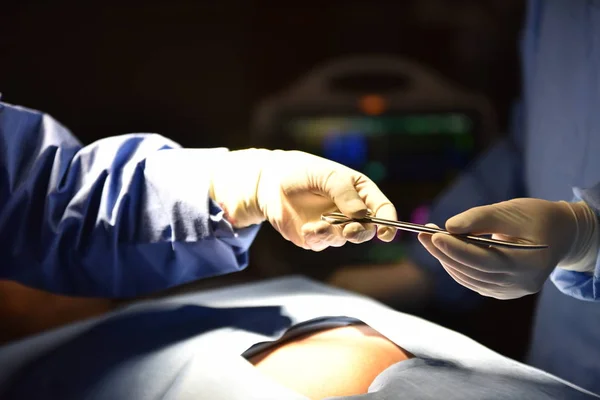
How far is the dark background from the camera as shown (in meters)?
1.34

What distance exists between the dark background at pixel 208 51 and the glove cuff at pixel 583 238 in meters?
0.49

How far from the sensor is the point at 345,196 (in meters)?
0.80

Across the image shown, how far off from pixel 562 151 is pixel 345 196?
42 centimetres

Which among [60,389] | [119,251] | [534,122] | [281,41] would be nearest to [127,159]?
[119,251]

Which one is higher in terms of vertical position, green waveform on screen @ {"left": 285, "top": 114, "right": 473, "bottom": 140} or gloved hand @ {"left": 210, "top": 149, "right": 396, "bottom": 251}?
green waveform on screen @ {"left": 285, "top": 114, "right": 473, "bottom": 140}

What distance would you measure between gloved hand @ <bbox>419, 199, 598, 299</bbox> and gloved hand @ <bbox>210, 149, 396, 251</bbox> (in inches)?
3.7

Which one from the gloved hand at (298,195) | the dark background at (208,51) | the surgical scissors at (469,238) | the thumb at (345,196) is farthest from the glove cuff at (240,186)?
the dark background at (208,51)

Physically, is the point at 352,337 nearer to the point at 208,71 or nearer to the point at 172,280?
the point at 172,280

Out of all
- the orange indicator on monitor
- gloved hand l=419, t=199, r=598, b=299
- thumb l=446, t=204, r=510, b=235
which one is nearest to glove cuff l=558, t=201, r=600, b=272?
gloved hand l=419, t=199, r=598, b=299

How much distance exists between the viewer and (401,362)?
84cm

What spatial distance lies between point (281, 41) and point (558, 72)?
28.2 inches

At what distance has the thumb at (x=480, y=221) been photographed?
2.38 feet

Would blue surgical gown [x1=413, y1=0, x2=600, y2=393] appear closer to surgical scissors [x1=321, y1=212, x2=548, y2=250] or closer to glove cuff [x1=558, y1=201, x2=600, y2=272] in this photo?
glove cuff [x1=558, y1=201, x2=600, y2=272]

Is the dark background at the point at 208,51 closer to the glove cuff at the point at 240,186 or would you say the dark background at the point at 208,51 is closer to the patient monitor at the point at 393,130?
the patient monitor at the point at 393,130
